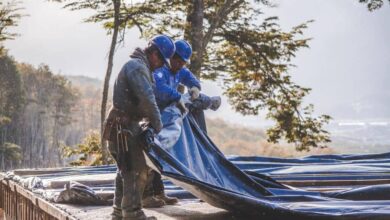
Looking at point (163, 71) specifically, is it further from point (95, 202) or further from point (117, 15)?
point (117, 15)

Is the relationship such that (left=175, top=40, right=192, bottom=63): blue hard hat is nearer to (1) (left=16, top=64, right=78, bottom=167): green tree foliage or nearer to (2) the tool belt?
(2) the tool belt

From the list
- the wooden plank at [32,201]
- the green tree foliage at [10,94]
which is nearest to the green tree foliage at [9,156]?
the green tree foliage at [10,94]

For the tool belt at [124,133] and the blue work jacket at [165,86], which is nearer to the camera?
the tool belt at [124,133]

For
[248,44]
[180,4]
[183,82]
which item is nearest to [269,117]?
[248,44]

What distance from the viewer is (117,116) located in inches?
173

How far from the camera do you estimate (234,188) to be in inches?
209

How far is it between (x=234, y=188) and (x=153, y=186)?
0.86 m

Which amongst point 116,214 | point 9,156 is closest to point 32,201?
point 116,214

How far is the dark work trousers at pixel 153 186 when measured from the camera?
5434mm

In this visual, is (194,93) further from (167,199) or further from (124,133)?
(124,133)

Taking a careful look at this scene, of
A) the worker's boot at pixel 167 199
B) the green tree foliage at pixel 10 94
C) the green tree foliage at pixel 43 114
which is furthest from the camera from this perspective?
the green tree foliage at pixel 43 114

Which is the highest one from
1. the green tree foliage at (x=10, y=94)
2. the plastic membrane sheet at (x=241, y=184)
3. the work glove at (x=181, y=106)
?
the green tree foliage at (x=10, y=94)

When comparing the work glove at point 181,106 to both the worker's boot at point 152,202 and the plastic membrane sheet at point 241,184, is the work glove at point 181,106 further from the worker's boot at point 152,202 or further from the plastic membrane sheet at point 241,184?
the worker's boot at point 152,202

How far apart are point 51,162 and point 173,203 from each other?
35.1m
